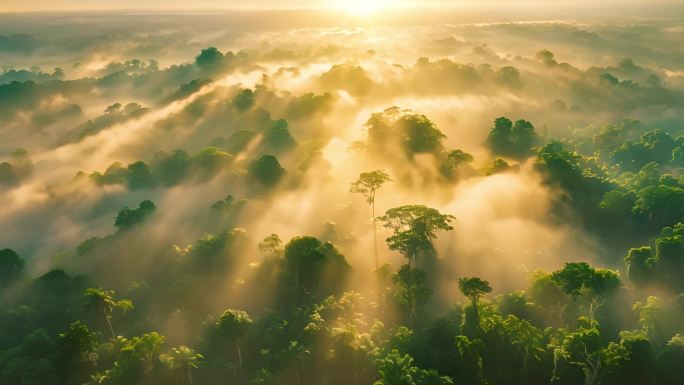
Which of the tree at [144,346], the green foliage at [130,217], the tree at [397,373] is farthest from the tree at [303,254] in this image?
the green foliage at [130,217]

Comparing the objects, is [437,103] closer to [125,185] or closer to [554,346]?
[125,185]

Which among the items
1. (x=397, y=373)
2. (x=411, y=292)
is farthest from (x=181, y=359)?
(x=411, y=292)

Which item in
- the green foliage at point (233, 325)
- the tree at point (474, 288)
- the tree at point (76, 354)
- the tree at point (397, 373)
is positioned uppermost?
the tree at point (474, 288)

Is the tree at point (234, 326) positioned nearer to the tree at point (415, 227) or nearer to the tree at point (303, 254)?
the tree at point (303, 254)

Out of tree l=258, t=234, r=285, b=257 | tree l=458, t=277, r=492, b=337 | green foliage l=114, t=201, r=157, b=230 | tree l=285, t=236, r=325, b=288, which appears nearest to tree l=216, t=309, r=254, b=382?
tree l=285, t=236, r=325, b=288

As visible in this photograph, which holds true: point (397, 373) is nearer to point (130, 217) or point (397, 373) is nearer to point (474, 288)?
point (474, 288)

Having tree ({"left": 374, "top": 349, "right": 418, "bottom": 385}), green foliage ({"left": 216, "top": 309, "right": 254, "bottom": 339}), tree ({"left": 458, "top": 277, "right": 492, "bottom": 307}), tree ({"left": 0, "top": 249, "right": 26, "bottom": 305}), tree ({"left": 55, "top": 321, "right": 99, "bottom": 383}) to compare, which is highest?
tree ({"left": 458, "top": 277, "right": 492, "bottom": 307})

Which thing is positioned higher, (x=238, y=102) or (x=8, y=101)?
(x=238, y=102)

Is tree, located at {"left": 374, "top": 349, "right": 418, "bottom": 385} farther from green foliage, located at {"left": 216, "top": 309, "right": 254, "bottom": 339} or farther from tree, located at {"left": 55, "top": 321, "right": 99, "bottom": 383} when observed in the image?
tree, located at {"left": 55, "top": 321, "right": 99, "bottom": 383}

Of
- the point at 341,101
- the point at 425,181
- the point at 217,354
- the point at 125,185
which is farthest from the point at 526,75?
the point at 217,354
